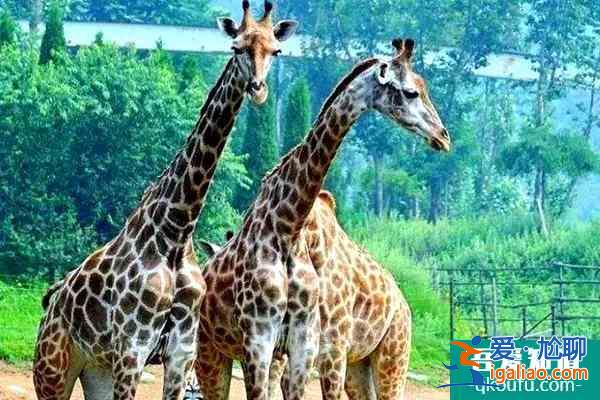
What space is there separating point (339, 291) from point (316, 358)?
54cm

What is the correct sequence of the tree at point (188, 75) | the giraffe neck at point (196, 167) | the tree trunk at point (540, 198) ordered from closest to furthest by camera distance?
the giraffe neck at point (196, 167) < the tree at point (188, 75) < the tree trunk at point (540, 198)

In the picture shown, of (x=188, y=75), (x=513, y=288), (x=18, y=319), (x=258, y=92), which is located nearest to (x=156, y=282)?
(x=258, y=92)

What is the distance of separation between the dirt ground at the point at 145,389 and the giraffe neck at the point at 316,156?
233 inches

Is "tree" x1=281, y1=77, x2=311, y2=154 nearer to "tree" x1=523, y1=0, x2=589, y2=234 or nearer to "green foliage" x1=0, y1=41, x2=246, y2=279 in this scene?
→ "green foliage" x1=0, y1=41, x2=246, y2=279

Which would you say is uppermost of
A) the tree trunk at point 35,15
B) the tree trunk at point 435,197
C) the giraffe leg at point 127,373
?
the tree trunk at point 35,15

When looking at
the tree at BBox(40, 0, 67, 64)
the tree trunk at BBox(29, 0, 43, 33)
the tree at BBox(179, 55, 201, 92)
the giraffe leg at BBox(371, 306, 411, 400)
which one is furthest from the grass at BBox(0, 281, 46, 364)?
the tree trunk at BBox(29, 0, 43, 33)

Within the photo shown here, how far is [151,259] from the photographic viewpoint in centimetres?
1023

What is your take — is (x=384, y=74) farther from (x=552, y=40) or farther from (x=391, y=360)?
(x=552, y=40)

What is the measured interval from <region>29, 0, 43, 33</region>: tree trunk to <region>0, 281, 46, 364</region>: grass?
21110 mm

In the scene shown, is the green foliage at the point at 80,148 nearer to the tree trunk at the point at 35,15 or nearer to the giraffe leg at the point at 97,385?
the tree trunk at the point at 35,15

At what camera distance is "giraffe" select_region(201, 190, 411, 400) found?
1125 cm

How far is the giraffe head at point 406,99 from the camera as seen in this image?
10633mm

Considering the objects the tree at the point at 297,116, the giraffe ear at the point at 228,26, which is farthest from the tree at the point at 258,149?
the giraffe ear at the point at 228,26

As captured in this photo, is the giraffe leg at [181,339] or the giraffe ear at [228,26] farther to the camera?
the giraffe ear at [228,26]
